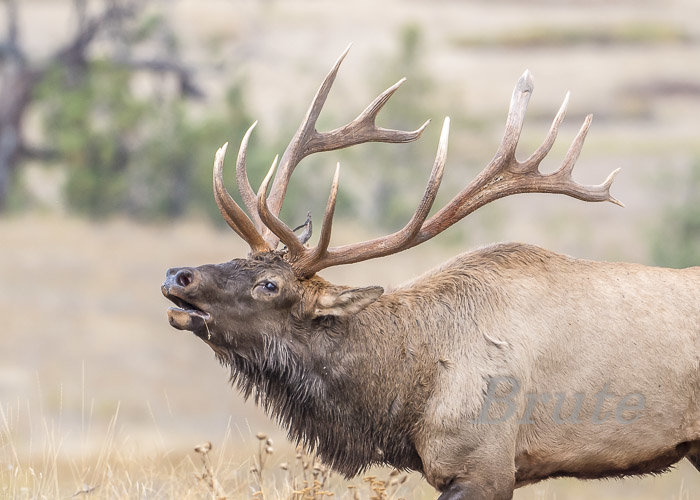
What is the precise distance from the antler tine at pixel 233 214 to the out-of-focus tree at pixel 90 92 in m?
16.2

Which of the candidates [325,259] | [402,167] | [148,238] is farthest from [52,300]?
[325,259]

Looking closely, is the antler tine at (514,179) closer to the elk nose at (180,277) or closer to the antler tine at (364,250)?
the antler tine at (364,250)

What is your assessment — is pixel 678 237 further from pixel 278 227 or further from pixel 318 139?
pixel 278 227

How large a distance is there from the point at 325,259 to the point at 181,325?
85 cm

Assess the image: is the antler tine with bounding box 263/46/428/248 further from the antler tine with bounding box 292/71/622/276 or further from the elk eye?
the elk eye

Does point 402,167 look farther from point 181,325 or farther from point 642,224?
point 181,325

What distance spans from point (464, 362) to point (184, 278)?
1.48 meters

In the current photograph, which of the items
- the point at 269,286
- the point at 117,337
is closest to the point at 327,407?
the point at 269,286

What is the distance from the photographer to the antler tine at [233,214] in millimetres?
5871

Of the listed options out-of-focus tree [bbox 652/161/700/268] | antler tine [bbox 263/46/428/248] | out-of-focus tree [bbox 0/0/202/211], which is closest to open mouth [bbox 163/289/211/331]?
antler tine [bbox 263/46/428/248]

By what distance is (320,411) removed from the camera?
595 centimetres

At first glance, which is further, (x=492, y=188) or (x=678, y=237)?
(x=678, y=237)

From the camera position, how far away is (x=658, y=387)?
5910mm

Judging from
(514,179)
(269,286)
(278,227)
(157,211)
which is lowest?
(157,211)
